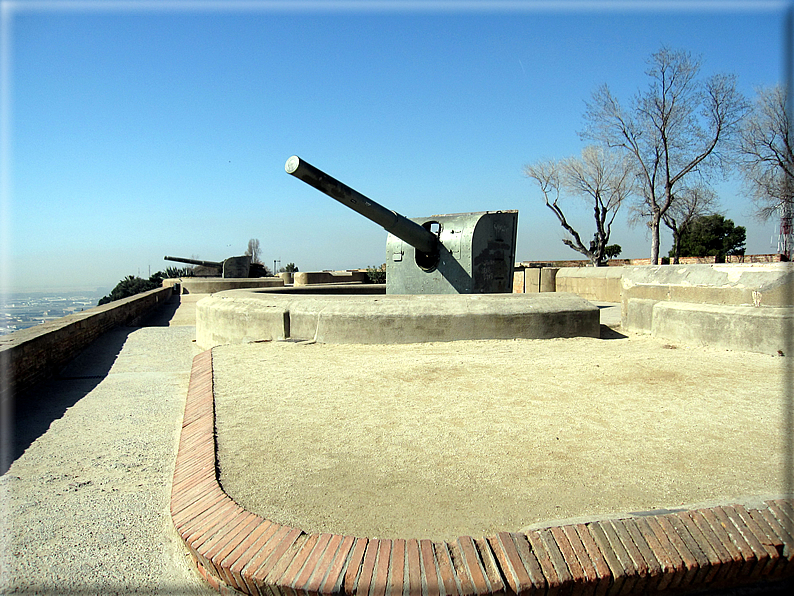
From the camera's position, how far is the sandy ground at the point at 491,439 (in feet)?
7.45

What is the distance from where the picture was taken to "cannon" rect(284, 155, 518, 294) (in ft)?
27.7

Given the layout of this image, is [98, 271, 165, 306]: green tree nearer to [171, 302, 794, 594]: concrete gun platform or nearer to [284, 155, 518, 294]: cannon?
[284, 155, 518, 294]: cannon

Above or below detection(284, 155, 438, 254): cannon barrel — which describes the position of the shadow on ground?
below

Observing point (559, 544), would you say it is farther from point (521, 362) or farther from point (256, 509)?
point (521, 362)

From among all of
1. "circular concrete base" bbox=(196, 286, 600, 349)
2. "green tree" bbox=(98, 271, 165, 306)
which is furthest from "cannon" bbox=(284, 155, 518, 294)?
"green tree" bbox=(98, 271, 165, 306)

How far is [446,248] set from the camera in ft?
29.1

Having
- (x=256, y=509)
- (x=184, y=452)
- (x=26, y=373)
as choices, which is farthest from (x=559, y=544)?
(x=26, y=373)

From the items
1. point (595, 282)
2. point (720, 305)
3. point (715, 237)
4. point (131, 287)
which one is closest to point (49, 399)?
point (720, 305)

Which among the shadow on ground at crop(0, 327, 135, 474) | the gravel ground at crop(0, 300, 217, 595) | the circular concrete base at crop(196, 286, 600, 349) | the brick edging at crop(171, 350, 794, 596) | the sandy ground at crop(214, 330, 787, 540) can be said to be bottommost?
the shadow on ground at crop(0, 327, 135, 474)

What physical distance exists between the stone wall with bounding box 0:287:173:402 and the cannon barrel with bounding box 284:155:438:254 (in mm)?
3841

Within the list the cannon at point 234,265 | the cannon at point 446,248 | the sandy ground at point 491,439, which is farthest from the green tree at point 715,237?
the sandy ground at point 491,439

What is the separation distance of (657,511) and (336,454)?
160 cm

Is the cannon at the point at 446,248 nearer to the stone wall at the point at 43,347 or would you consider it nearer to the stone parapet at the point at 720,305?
the stone parapet at the point at 720,305

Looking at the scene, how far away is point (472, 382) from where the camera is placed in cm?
446
